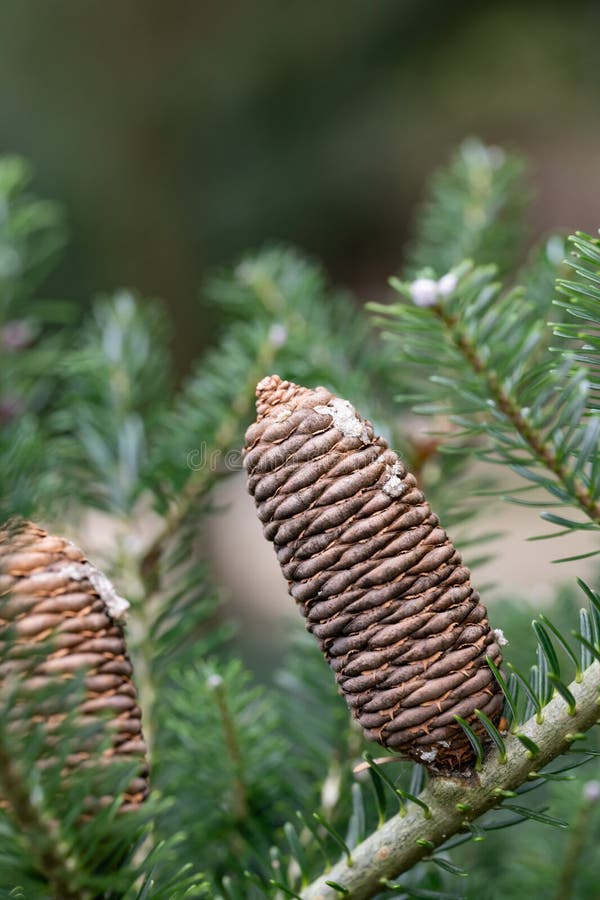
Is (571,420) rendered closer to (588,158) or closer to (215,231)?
(215,231)

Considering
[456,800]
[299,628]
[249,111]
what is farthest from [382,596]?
[249,111]

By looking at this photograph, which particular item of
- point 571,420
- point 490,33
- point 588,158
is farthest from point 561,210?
point 571,420

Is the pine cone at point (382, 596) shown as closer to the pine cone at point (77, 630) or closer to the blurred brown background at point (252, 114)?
the pine cone at point (77, 630)

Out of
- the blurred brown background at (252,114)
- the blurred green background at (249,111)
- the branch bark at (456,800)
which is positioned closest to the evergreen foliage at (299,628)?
the branch bark at (456,800)

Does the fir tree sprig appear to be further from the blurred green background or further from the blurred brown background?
the blurred green background

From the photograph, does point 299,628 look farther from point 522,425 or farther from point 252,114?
point 252,114

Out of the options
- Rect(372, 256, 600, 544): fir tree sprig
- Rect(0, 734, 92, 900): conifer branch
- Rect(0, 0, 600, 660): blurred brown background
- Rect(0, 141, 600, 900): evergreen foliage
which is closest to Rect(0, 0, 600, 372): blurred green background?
Rect(0, 0, 600, 660): blurred brown background

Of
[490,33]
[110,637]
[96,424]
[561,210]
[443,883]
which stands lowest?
[443,883]
